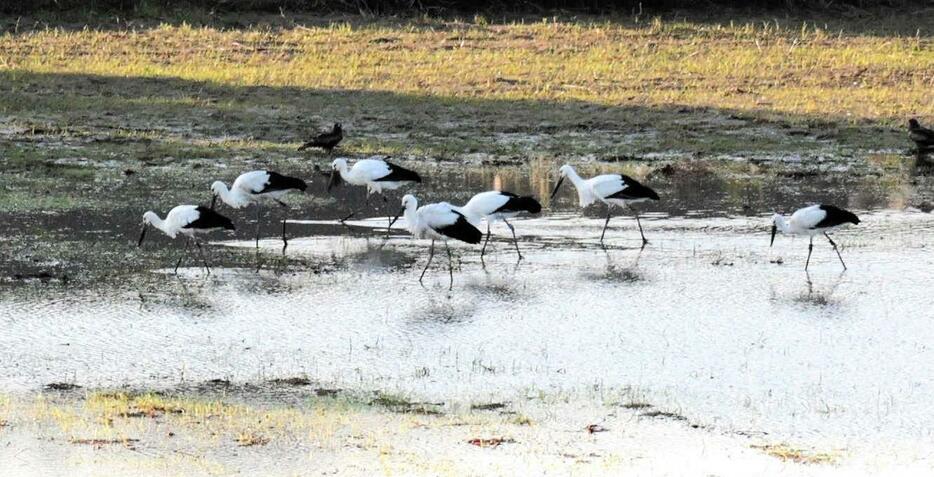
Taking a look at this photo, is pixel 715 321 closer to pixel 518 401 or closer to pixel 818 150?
pixel 518 401

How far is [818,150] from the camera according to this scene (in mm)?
21594

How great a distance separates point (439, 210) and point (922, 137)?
9.42m

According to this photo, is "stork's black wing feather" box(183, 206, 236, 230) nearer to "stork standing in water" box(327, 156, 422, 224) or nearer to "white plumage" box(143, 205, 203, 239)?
"white plumage" box(143, 205, 203, 239)

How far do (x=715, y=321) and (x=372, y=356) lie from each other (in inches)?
109

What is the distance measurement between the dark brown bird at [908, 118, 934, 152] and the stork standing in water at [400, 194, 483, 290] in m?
9.12

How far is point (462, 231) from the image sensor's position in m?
13.9

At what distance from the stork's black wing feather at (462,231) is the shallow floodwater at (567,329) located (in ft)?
1.23

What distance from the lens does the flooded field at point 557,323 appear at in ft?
32.0

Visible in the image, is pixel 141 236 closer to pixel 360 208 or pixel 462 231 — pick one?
pixel 462 231

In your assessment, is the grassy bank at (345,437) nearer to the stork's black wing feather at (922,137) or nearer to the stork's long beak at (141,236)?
the stork's long beak at (141,236)

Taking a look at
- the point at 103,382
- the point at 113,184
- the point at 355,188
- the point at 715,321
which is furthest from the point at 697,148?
the point at 103,382

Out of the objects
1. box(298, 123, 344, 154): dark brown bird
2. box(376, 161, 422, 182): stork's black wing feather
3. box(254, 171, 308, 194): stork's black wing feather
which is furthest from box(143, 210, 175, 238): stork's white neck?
box(298, 123, 344, 154): dark brown bird

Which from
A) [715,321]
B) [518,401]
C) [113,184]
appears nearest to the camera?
[518,401]

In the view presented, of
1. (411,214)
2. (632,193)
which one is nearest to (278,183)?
(411,214)
